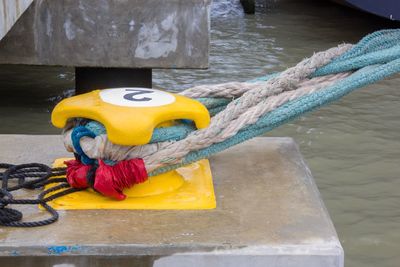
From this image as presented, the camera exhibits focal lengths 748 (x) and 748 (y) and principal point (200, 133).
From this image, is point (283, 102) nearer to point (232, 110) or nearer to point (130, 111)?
point (232, 110)

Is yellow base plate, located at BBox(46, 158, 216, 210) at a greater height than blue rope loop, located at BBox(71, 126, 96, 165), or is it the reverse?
blue rope loop, located at BBox(71, 126, 96, 165)

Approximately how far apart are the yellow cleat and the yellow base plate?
0.21 meters

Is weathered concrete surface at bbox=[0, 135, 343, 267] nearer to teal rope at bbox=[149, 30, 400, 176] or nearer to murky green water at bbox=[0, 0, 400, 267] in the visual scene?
teal rope at bbox=[149, 30, 400, 176]

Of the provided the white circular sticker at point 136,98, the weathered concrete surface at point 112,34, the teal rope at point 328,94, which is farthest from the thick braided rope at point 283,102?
the weathered concrete surface at point 112,34

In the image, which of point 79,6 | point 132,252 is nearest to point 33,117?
point 79,6

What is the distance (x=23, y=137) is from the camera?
2.98 meters

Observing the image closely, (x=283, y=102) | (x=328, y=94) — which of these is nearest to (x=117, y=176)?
(x=283, y=102)

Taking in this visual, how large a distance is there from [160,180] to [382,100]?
4094mm

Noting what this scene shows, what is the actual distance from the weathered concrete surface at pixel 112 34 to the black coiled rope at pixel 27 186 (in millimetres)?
2195

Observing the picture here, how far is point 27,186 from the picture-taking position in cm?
242

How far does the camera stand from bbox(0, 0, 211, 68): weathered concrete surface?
15.2 feet

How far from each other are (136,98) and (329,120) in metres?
3.41

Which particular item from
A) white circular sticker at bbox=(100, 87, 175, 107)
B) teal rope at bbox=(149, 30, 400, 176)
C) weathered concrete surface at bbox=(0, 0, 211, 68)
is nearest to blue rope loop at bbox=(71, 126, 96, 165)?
white circular sticker at bbox=(100, 87, 175, 107)

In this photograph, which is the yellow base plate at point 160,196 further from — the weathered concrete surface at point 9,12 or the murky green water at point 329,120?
the weathered concrete surface at point 9,12
